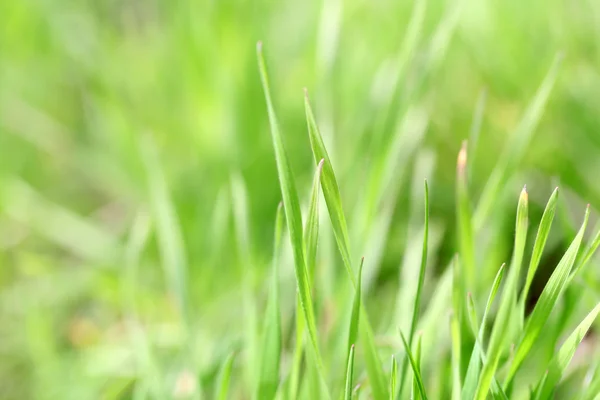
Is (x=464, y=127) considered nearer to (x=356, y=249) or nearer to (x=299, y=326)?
(x=356, y=249)

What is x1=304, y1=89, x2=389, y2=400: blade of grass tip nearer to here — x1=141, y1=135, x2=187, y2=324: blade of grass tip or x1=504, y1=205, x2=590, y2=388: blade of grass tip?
x1=504, y1=205, x2=590, y2=388: blade of grass tip

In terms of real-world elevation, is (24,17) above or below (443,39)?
above

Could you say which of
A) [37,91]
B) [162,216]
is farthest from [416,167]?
[37,91]

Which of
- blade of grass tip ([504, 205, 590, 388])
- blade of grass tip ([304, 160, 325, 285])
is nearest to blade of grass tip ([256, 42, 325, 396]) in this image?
blade of grass tip ([304, 160, 325, 285])

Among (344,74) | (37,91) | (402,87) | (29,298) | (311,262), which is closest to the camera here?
(311,262)

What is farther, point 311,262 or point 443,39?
point 443,39

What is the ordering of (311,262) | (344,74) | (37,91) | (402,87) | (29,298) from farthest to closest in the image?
(37,91) < (344,74) < (29,298) < (402,87) < (311,262)
